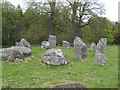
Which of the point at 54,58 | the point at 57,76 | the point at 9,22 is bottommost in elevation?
the point at 57,76

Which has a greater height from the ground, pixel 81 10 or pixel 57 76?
pixel 81 10

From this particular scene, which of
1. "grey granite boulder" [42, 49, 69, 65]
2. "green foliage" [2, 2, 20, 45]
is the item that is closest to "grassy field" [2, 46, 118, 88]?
"grey granite boulder" [42, 49, 69, 65]

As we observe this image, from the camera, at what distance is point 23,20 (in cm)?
3378

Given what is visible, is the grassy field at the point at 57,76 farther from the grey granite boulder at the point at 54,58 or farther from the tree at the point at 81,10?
the tree at the point at 81,10

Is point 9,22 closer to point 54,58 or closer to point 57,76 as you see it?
point 54,58

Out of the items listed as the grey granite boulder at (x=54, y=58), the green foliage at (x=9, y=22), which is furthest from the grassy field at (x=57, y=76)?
the green foliage at (x=9, y=22)

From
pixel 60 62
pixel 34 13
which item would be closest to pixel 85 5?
pixel 34 13

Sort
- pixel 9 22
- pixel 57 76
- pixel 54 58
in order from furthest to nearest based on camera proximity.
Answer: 1. pixel 9 22
2. pixel 54 58
3. pixel 57 76

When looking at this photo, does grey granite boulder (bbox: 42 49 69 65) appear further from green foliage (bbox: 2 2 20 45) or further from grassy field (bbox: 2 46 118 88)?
green foliage (bbox: 2 2 20 45)

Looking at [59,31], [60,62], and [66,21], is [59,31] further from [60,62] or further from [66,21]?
[60,62]

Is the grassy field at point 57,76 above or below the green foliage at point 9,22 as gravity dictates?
below

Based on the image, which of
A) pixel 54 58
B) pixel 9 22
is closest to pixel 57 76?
pixel 54 58

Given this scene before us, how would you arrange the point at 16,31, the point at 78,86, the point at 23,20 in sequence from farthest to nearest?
the point at 23,20, the point at 16,31, the point at 78,86

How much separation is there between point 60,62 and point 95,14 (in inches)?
849
